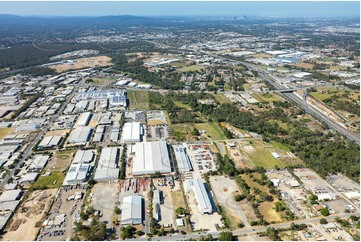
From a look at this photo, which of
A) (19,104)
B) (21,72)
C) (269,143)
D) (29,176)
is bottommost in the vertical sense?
(29,176)

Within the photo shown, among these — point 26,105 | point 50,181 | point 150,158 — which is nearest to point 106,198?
point 50,181

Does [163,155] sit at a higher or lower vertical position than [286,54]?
lower

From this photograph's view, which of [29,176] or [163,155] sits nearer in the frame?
[29,176]

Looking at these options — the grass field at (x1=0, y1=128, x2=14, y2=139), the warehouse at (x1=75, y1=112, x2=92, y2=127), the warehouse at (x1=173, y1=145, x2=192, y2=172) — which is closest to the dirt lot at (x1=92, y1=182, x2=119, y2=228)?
the warehouse at (x1=173, y1=145, x2=192, y2=172)

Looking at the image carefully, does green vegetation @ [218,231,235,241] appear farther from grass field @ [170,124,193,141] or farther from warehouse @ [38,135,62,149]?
warehouse @ [38,135,62,149]

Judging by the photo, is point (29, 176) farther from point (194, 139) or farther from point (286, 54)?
point (286, 54)

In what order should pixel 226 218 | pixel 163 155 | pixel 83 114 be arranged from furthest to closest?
pixel 83 114 < pixel 163 155 < pixel 226 218

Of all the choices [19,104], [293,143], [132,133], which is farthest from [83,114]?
[293,143]

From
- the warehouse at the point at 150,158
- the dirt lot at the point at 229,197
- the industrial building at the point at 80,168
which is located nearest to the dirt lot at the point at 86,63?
the industrial building at the point at 80,168
